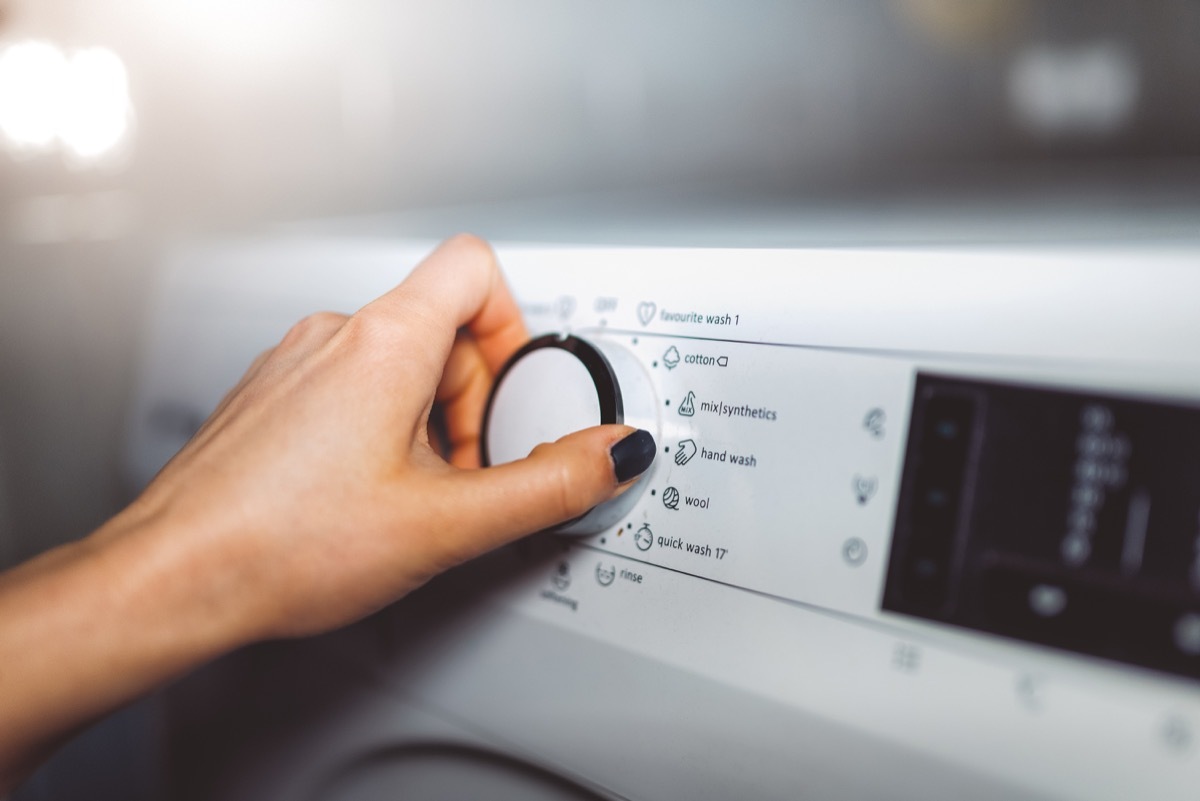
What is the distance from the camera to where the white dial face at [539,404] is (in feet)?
1.34

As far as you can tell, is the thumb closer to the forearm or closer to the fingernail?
the fingernail

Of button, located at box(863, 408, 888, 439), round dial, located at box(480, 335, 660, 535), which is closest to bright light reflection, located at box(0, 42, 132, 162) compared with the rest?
round dial, located at box(480, 335, 660, 535)

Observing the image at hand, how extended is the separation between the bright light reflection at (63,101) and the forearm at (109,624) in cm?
68

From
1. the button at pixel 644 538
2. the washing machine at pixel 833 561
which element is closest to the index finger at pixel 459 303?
the washing machine at pixel 833 561

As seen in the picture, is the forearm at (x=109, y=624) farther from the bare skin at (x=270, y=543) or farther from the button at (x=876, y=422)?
the button at (x=876, y=422)

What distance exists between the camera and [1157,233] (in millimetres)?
334

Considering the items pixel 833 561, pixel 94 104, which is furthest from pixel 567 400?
pixel 94 104

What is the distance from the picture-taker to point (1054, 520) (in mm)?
295

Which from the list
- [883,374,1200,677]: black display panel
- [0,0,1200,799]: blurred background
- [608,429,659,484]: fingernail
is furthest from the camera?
[0,0,1200,799]: blurred background

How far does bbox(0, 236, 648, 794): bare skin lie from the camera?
373 millimetres

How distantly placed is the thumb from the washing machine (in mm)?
24

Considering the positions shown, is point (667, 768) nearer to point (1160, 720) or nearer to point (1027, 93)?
point (1160, 720)

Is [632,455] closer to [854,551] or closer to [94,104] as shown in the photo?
[854,551]

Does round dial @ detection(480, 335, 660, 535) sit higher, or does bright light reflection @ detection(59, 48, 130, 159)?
bright light reflection @ detection(59, 48, 130, 159)
